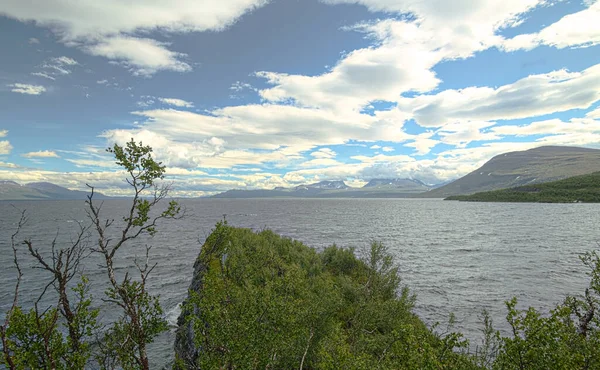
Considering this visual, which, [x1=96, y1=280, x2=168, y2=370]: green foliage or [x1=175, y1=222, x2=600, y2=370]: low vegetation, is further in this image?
[x1=96, y1=280, x2=168, y2=370]: green foliage

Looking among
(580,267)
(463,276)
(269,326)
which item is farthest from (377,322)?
(580,267)

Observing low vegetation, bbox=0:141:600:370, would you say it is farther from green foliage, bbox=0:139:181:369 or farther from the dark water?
the dark water

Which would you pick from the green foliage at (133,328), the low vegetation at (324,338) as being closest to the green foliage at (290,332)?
the low vegetation at (324,338)

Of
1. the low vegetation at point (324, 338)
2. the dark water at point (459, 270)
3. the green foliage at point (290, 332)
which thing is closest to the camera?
the low vegetation at point (324, 338)

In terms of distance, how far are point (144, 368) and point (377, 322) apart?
1552cm

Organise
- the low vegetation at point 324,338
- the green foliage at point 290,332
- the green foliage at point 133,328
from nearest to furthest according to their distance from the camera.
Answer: the low vegetation at point 324,338 < the green foliage at point 290,332 < the green foliage at point 133,328

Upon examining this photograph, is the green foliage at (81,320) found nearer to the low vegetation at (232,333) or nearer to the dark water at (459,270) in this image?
the low vegetation at (232,333)

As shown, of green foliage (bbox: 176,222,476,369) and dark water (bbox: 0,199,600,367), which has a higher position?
green foliage (bbox: 176,222,476,369)

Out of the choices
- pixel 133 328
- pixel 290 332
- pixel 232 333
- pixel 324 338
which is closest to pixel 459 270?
pixel 324 338

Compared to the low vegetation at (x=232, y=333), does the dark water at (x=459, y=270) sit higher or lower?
lower

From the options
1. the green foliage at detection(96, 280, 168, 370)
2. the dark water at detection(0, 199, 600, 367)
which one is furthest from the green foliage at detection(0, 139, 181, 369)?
the dark water at detection(0, 199, 600, 367)

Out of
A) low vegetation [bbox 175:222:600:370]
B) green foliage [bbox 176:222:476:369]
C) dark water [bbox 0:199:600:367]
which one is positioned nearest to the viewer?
low vegetation [bbox 175:222:600:370]

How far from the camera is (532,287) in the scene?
3641 centimetres

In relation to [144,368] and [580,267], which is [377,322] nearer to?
[144,368]
